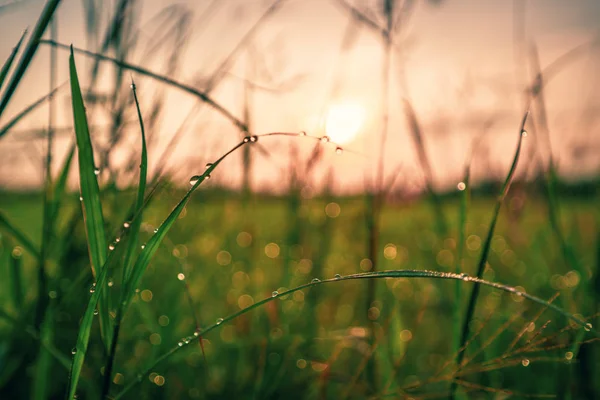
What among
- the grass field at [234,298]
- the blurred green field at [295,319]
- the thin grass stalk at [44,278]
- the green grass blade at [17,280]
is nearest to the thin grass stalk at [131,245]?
the grass field at [234,298]

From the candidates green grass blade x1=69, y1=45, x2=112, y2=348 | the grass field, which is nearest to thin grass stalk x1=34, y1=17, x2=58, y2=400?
the grass field

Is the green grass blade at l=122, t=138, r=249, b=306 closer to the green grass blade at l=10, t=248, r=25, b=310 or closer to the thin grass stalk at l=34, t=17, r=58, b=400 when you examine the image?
the thin grass stalk at l=34, t=17, r=58, b=400

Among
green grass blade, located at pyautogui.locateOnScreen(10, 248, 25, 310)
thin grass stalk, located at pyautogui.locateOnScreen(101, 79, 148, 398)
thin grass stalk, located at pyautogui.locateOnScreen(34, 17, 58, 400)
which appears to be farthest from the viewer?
green grass blade, located at pyautogui.locateOnScreen(10, 248, 25, 310)

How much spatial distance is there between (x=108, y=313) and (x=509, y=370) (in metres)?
0.92

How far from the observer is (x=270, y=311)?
0.93m

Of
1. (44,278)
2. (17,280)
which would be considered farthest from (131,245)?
(17,280)

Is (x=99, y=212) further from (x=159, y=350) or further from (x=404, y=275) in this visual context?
(x=159, y=350)

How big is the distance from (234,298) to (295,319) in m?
0.18

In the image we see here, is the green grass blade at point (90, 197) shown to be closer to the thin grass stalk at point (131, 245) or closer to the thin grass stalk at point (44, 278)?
the thin grass stalk at point (131, 245)

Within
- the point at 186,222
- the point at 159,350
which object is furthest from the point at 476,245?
the point at 159,350

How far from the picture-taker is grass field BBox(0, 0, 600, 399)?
0.44 m

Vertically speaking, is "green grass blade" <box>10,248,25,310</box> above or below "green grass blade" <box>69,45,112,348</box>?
below

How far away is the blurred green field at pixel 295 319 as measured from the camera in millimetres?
775

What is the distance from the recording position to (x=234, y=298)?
1266 millimetres
